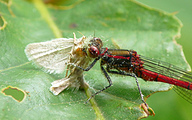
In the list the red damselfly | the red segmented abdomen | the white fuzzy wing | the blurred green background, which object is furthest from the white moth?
the blurred green background

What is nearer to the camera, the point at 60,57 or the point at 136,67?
the point at 60,57

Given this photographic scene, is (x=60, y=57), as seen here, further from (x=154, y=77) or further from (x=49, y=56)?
(x=154, y=77)

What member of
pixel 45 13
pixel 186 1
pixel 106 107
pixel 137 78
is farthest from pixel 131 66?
pixel 186 1

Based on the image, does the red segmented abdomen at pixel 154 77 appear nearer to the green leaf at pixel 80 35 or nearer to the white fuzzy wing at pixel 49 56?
the green leaf at pixel 80 35

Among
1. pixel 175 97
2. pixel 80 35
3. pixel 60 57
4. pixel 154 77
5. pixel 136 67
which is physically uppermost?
pixel 80 35

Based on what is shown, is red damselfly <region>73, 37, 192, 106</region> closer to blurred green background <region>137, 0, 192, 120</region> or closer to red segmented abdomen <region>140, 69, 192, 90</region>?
red segmented abdomen <region>140, 69, 192, 90</region>

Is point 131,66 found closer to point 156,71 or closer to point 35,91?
point 156,71

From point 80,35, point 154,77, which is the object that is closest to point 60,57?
point 80,35
